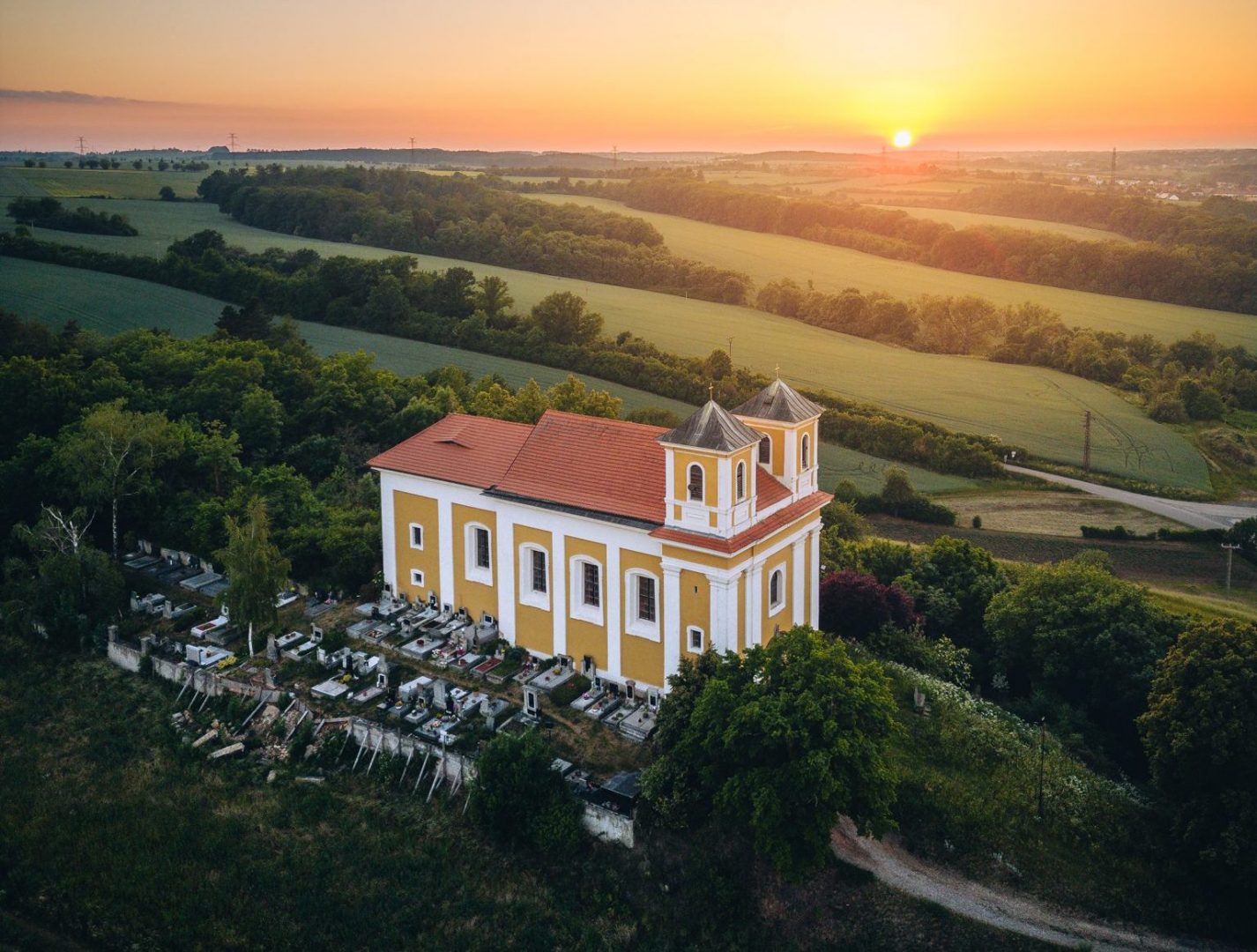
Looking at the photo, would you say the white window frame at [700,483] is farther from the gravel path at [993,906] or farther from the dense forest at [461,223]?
the dense forest at [461,223]

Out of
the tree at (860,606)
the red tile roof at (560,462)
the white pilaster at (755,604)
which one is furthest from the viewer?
the tree at (860,606)

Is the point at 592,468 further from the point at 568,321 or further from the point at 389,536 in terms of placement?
the point at 568,321

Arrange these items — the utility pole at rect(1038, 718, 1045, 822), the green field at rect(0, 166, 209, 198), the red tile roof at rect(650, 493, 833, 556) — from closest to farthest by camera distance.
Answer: the utility pole at rect(1038, 718, 1045, 822) → the red tile roof at rect(650, 493, 833, 556) → the green field at rect(0, 166, 209, 198)

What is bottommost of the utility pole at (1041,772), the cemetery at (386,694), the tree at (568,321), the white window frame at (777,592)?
the utility pole at (1041,772)

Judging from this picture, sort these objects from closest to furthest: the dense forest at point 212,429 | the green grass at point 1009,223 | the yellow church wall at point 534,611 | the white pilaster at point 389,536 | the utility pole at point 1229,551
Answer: the yellow church wall at point 534,611
the white pilaster at point 389,536
the dense forest at point 212,429
the utility pole at point 1229,551
the green grass at point 1009,223

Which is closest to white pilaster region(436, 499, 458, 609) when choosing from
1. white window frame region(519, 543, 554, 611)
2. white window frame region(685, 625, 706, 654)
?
white window frame region(519, 543, 554, 611)

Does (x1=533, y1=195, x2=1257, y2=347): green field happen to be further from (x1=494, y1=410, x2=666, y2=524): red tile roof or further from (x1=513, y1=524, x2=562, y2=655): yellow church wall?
(x1=513, y1=524, x2=562, y2=655): yellow church wall

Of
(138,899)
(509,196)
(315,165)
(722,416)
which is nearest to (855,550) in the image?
(722,416)

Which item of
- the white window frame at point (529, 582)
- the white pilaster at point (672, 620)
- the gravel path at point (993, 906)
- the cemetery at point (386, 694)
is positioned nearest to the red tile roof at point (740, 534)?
the white pilaster at point (672, 620)

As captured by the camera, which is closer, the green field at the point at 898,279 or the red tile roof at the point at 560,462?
the red tile roof at the point at 560,462
